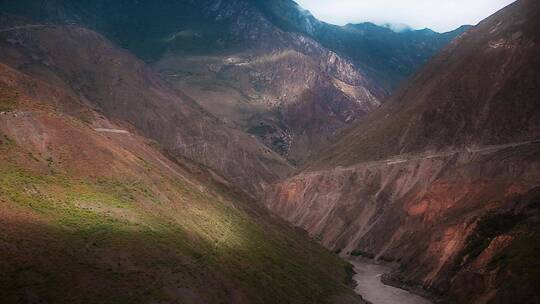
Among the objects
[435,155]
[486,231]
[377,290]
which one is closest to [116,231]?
[377,290]

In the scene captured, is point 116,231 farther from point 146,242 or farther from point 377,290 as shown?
point 377,290

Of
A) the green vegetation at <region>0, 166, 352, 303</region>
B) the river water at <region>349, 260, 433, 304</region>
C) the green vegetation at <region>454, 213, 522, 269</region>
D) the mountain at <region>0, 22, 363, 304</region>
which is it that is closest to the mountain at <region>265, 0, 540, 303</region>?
the green vegetation at <region>454, 213, 522, 269</region>

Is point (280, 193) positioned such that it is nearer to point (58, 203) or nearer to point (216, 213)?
point (216, 213)

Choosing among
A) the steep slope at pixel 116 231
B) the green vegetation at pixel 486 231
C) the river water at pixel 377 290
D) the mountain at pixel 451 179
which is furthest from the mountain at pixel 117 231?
the green vegetation at pixel 486 231

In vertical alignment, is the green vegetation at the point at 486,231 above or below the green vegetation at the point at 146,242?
above

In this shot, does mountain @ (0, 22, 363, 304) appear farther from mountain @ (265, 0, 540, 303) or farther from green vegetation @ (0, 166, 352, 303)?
mountain @ (265, 0, 540, 303)

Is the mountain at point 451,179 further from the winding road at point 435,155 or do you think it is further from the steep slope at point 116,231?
the steep slope at point 116,231

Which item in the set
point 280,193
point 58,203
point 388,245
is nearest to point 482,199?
point 388,245
